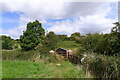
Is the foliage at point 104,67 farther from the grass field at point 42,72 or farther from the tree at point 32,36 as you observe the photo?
the tree at point 32,36

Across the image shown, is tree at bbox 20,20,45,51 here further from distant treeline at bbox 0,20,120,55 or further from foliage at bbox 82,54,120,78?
foliage at bbox 82,54,120,78

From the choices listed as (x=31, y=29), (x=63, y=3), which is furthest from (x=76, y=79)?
(x=31, y=29)

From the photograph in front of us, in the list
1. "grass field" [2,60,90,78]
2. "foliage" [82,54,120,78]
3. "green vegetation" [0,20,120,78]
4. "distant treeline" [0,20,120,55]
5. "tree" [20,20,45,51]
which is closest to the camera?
"foliage" [82,54,120,78]

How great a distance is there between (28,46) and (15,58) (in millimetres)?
7339

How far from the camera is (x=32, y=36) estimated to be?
54.1ft

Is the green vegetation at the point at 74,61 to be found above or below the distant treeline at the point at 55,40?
below

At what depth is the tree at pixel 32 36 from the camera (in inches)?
638

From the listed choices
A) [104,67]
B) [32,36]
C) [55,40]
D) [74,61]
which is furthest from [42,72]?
[32,36]

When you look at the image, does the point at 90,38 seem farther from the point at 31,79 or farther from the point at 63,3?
the point at 31,79

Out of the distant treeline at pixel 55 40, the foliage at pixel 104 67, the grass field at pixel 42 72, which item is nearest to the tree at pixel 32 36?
the distant treeline at pixel 55 40

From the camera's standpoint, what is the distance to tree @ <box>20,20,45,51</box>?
16.2 m

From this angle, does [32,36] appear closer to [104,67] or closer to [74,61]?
[74,61]

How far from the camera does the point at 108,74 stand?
139 inches

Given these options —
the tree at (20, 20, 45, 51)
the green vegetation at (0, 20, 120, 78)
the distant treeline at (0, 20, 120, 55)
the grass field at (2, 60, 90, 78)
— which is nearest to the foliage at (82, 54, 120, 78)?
the green vegetation at (0, 20, 120, 78)
